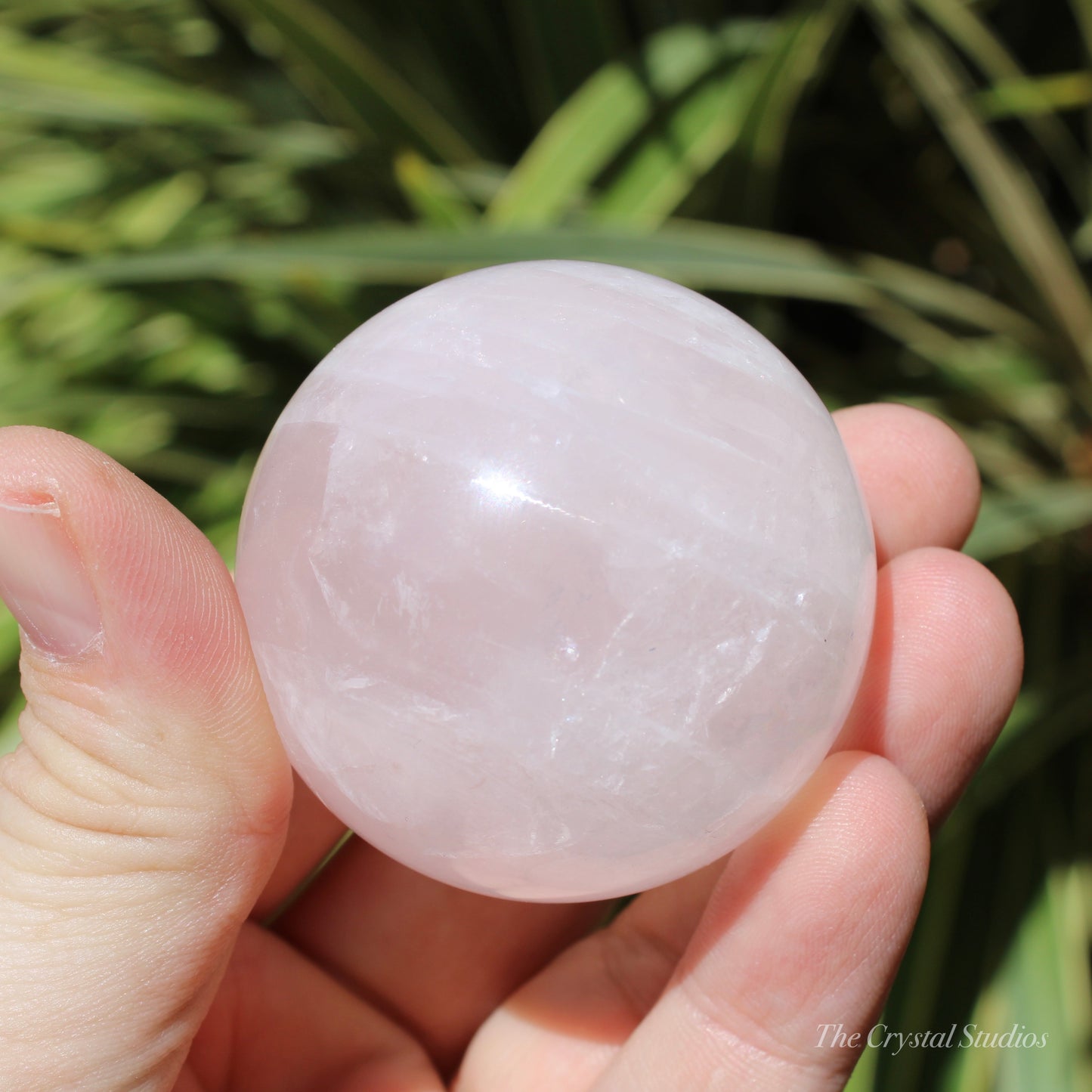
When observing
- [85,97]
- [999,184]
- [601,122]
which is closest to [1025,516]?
[999,184]

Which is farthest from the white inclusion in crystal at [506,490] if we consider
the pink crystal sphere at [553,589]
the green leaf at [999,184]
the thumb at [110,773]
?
the green leaf at [999,184]

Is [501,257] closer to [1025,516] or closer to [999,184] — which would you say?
[1025,516]

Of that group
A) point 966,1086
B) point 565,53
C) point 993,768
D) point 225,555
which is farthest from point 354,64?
point 966,1086

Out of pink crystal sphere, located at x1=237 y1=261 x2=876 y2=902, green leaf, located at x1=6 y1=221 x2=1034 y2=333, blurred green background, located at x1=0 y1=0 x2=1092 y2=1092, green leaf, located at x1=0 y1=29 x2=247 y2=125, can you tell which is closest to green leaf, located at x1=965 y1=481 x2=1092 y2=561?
blurred green background, located at x1=0 y1=0 x2=1092 y2=1092

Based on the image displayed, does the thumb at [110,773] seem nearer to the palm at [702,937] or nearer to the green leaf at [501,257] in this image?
the palm at [702,937]

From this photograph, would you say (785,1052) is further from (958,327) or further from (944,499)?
(958,327)

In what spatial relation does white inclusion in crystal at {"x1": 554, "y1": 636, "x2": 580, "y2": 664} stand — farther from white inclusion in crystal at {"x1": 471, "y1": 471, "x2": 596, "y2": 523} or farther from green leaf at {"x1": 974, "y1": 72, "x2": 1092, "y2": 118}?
green leaf at {"x1": 974, "y1": 72, "x2": 1092, "y2": 118}
